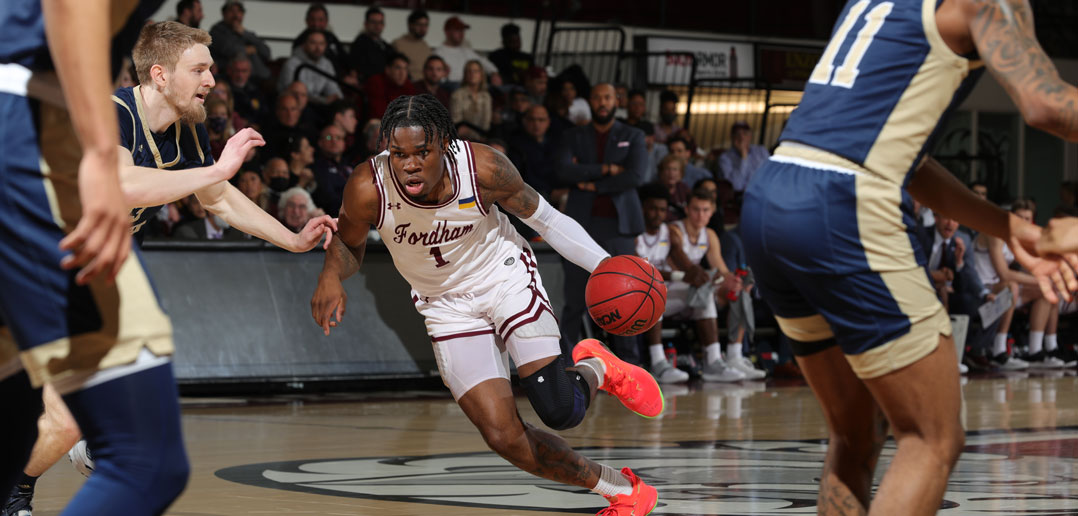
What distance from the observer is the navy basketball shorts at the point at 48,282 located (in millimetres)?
2311

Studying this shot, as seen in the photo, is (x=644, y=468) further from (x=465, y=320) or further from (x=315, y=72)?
(x=315, y=72)

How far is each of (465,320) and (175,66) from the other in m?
1.49

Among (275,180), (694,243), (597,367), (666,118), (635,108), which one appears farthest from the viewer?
(666,118)

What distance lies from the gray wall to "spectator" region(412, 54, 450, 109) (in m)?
2.93

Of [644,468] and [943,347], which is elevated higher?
[943,347]

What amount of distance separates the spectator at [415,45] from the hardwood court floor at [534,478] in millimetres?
4794

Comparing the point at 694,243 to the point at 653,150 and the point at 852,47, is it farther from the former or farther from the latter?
the point at 852,47

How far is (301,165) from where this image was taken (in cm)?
1109

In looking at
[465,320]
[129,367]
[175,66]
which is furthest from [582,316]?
[129,367]

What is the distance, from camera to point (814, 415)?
8.93m

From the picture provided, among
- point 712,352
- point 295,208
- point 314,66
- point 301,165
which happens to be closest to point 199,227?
point 295,208

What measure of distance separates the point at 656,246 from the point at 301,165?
3.27m

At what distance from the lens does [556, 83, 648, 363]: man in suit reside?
11.0 meters

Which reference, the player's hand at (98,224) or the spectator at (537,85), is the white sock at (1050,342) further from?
the player's hand at (98,224)
